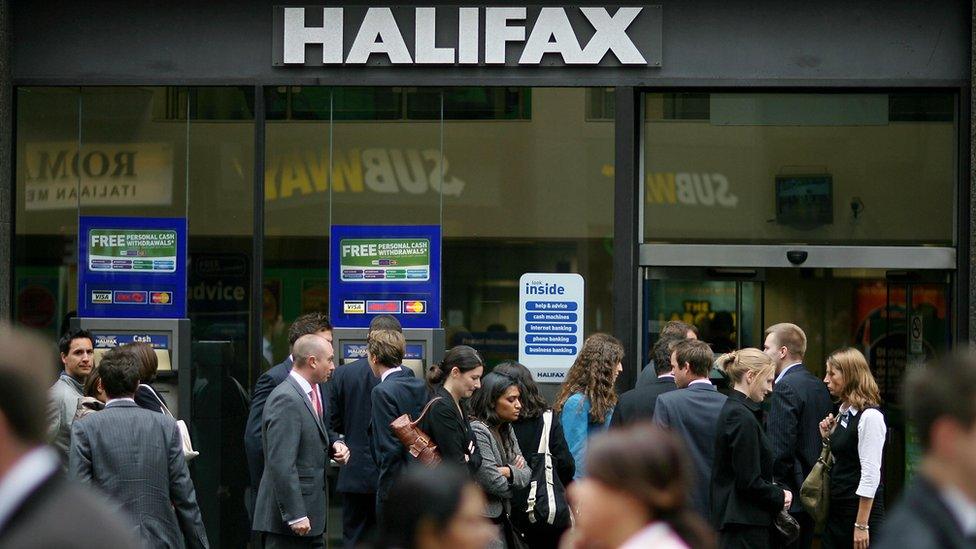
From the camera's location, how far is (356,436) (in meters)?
8.27

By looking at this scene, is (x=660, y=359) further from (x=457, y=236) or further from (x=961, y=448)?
(x=961, y=448)

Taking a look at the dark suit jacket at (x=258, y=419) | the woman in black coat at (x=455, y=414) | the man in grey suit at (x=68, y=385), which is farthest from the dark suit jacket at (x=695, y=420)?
the man in grey suit at (x=68, y=385)

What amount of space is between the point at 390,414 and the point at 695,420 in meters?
1.73

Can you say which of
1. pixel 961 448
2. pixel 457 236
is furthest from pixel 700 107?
pixel 961 448

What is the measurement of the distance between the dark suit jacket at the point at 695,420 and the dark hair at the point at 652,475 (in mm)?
4099

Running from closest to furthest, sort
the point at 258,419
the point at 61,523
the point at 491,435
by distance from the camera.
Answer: the point at 61,523, the point at 491,435, the point at 258,419

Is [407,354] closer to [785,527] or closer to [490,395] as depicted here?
[490,395]

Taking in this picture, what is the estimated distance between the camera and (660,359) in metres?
7.62

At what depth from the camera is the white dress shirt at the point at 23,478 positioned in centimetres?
247

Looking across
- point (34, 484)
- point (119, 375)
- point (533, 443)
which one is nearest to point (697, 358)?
point (533, 443)

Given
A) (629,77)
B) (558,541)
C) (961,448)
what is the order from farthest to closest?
1. (629,77)
2. (558,541)
3. (961,448)

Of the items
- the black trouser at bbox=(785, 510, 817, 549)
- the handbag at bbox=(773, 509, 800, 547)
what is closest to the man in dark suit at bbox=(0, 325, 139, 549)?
the handbag at bbox=(773, 509, 800, 547)

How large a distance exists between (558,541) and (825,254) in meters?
3.07

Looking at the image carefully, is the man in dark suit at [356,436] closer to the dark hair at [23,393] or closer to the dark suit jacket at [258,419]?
the dark suit jacket at [258,419]
